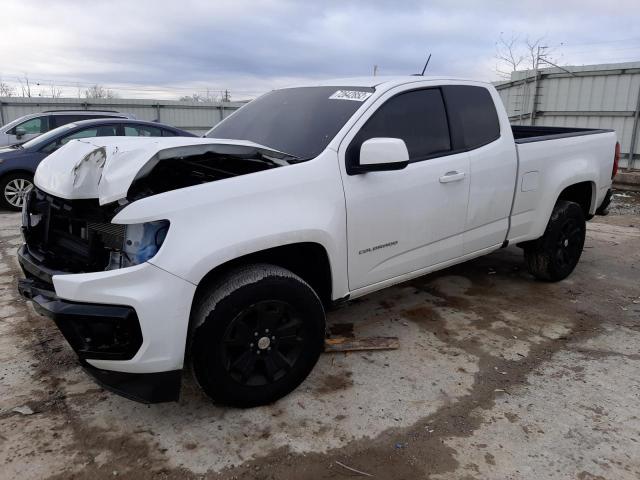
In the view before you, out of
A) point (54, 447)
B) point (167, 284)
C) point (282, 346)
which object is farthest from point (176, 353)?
point (54, 447)

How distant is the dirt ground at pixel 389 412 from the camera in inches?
95.1

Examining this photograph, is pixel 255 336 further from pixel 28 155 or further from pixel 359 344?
pixel 28 155

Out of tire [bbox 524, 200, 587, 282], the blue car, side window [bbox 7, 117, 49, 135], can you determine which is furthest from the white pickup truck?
side window [bbox 7, 117, 49, 135]

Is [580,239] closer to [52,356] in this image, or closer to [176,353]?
[176,353]

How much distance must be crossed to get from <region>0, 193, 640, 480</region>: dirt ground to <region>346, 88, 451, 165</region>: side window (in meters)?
1.40

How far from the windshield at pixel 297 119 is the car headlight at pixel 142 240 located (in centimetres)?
108

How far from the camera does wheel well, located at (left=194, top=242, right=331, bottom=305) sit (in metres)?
2.76

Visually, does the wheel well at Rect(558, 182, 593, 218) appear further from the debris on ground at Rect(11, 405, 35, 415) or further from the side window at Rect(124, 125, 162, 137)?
the side window at Rect(124, 125, 162, 137)

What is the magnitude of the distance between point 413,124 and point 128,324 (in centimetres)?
229

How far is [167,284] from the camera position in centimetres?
232

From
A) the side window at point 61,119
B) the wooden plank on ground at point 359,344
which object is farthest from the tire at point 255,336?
the side window at point 61,119

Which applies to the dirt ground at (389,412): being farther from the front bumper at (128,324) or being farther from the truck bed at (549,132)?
the truck bed at (549,132)

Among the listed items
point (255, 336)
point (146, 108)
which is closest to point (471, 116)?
point (255, 336)

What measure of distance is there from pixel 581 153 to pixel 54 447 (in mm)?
4708
